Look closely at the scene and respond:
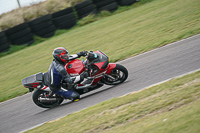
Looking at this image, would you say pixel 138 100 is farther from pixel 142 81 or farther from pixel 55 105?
pixel 55 105

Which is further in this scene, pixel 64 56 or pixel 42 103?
pixel 42 103

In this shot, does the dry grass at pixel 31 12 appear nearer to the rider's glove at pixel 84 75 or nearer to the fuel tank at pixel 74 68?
the fuel tank at pixel 74 68

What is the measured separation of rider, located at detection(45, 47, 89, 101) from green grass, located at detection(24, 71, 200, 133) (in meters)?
1.31

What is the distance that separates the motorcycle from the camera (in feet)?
23.1

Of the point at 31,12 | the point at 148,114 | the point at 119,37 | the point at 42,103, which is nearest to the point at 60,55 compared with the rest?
the point at 42,103

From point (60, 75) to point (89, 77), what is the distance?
2.86 feet

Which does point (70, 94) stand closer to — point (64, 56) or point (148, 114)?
point (64, 56)

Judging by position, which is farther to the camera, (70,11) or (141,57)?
(70,11)

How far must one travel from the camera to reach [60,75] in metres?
7.16

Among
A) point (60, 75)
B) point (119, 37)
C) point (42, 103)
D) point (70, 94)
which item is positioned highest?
point (60, 75)

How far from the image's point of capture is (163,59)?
8352 millimetres

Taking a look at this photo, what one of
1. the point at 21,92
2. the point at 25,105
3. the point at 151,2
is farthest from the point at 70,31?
the point at 25,105

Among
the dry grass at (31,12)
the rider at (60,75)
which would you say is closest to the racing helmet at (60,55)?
the rider at (60,75)

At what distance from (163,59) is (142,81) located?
1.72 metres
